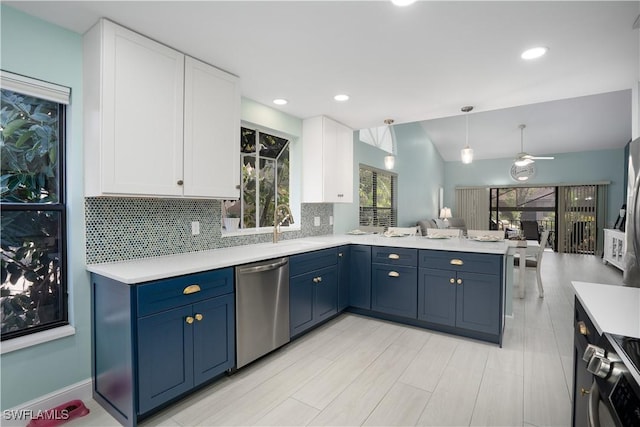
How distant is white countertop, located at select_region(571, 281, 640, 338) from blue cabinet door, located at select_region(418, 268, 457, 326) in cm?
157

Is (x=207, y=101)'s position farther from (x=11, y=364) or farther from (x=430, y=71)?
(x=11, y=364)

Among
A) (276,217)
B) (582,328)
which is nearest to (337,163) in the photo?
(276,217)

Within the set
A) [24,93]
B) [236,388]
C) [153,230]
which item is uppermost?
[24,93]

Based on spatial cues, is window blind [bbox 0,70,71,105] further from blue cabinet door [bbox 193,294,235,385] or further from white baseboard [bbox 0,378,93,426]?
white baseboard [bbox 0,378,93,426]

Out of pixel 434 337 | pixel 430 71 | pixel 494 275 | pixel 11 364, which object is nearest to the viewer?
pixel 11 364

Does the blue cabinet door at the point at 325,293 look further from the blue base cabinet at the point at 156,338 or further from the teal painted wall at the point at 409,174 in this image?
the teal painted wall at the point at 409,174

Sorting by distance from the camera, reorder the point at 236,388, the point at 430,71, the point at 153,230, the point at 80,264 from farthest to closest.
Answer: the point at 430,71 < the point at 153,230 < the point at 236,388 < the point at 80,264

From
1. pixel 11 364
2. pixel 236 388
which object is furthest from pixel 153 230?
pixel 236 388

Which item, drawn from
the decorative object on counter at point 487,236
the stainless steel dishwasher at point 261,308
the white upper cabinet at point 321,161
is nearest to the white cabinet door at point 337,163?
the white upper cabinet at point 321,161

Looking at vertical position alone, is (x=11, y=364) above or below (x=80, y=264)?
below

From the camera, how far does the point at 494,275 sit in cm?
278

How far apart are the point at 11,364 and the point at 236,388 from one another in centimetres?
125

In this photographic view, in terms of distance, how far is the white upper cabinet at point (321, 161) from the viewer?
374cm

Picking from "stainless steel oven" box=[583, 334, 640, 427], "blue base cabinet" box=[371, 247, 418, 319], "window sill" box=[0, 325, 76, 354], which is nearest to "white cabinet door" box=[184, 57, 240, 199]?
"window sill" box=[0, 325, 76, 354]
